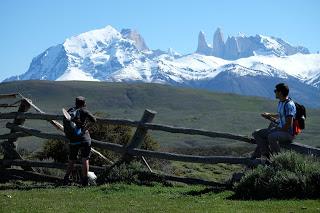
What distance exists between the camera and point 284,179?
11188 mm

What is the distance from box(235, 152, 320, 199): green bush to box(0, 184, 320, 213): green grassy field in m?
0.47

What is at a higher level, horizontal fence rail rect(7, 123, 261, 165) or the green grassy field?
horizontal fence rail rect(7, 123, 261, 165)

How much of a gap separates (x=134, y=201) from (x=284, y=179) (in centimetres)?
288

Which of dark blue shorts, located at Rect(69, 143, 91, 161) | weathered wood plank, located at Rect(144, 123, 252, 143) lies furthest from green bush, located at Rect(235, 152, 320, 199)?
dark blue shorts, located at Rect(69, 143, 91, 161)

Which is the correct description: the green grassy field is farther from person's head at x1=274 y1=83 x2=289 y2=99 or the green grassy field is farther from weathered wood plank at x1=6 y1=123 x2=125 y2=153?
person's head at x1=274 y1=83 x2=289 y2=99

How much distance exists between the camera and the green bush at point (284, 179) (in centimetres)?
1111

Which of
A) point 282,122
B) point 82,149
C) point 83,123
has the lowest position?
point 82,149

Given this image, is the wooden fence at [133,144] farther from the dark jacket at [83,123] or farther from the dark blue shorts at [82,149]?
the dark jacket at [83,123]

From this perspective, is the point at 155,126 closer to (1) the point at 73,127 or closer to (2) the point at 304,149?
(1) the point at 73,127


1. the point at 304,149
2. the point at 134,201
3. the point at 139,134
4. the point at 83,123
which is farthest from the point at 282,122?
the point at 83,123

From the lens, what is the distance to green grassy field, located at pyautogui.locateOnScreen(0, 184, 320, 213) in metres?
10.2

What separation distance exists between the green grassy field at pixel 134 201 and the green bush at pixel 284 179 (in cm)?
47

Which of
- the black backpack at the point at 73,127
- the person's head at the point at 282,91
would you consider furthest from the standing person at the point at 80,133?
the person's head at the point at 282,91

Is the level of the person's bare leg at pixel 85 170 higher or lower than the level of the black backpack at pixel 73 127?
lower
